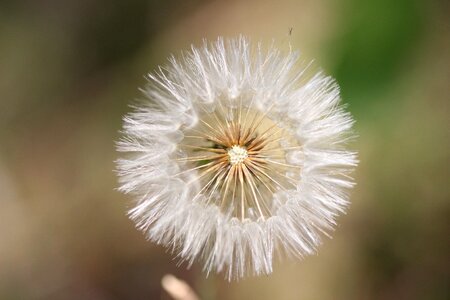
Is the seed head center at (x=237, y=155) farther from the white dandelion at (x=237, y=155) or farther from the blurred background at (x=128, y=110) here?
the blurred background at (x=128, y=110)

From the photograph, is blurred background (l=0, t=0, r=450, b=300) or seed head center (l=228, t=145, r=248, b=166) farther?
blurred background (l=0, t=0, r=450, b=300)

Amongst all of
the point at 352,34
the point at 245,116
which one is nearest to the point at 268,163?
the point at 245,116

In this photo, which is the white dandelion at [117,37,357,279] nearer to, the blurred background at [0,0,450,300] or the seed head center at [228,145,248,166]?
the seed head center at [228,145,248,166]

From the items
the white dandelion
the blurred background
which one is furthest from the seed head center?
the blurred background

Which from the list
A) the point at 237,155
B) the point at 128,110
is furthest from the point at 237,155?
the point at 128,110

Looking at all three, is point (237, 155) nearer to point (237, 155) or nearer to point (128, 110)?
point (237, 155)

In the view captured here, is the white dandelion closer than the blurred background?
Yes
